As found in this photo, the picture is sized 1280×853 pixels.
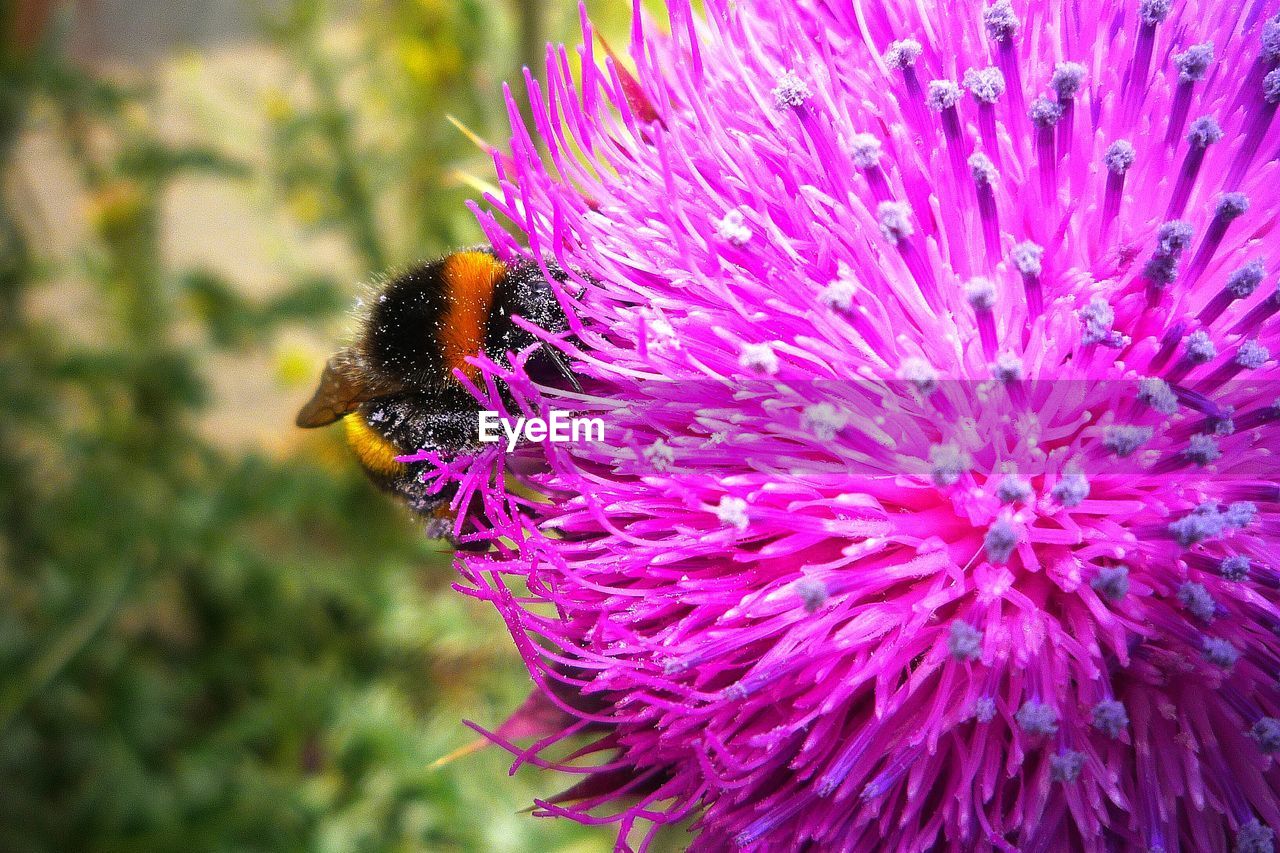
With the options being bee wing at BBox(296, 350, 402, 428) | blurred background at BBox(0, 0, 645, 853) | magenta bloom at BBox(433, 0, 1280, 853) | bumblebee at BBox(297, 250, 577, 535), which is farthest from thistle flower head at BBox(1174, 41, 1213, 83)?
blurred background at BBox(0, 0, 645, 853)

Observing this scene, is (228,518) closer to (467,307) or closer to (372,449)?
(372,449)

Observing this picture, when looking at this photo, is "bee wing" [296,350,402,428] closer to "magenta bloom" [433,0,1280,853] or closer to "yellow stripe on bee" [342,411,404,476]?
"yellow stripe on bee" [342,411,404,476]

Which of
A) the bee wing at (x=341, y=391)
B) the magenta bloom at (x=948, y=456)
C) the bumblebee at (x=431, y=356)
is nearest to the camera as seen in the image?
the magenta bloom at (x=948, y=456)

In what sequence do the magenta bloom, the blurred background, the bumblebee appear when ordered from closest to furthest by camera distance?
the magenta bloom → the bumblebee → the blurred background

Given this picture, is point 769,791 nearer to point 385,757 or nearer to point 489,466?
point 489,466

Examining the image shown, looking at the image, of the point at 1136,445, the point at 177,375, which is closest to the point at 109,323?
the point at 177,375

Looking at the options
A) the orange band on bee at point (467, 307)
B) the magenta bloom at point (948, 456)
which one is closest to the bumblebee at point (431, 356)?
the orange band on bee at point (467, 307)

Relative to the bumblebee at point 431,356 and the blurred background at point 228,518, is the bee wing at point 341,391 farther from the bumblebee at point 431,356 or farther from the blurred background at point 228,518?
the blurred background at point 228,518
